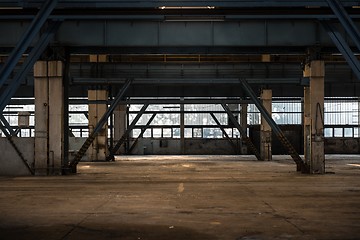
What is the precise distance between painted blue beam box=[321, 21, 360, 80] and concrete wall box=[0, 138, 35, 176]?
34.9ft

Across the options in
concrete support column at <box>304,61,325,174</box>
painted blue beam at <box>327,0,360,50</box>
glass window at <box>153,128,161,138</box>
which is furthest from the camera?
glass window at <box>153,128,161,138</box>

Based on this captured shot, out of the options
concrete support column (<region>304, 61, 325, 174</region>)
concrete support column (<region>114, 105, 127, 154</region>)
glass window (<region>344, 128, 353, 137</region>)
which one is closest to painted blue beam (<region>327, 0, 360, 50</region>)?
concrete support column (<region>304, 61, 325, 174</region>)

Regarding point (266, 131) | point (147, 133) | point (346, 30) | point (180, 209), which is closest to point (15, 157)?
point (180, 209)

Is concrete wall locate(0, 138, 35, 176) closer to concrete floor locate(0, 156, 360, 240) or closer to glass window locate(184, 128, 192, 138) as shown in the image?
concrete floor locate(0, 156, 360, 240)

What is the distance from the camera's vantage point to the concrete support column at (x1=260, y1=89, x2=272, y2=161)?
26.9 metres

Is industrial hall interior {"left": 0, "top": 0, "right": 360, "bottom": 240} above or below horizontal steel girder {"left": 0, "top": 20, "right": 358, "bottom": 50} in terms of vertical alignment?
below

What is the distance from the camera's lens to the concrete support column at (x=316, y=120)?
640 inches

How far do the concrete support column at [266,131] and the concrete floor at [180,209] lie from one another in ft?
43.5

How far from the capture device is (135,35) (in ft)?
51.7

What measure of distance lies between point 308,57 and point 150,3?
863cm

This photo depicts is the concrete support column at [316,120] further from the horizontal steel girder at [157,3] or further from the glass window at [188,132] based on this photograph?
the glass window at [188,132]

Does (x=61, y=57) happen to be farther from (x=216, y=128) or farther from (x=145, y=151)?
(x=216, y=128)

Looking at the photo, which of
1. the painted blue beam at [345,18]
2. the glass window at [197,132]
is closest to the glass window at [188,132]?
the glass window at [197,132]

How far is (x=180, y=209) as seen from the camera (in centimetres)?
848
